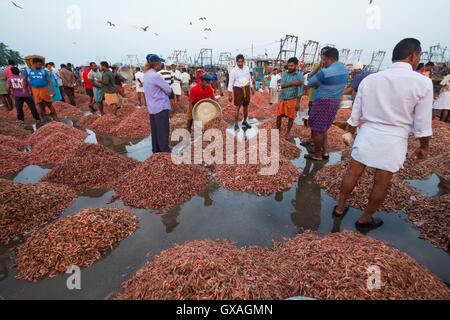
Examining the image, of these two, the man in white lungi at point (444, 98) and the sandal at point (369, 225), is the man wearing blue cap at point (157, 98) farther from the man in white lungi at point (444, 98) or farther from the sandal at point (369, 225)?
the man in white lungi at point (444, 98)

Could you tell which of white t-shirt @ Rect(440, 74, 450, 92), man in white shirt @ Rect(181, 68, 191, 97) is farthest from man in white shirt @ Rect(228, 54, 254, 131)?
man in white shirt @ Rect(181, 68, 191, 97)

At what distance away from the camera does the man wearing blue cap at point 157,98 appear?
4.11 metres

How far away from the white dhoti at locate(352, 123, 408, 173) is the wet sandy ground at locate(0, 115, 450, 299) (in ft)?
3.05

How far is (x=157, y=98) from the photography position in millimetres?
4262

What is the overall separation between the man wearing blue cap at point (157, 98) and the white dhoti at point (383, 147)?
137 inches

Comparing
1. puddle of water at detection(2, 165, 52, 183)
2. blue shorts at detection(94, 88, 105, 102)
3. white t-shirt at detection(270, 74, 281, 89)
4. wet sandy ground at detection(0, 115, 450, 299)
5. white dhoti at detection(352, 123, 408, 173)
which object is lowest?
wet sandy ground at detection(0, 115, 450, 299)

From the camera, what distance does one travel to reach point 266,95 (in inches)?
513

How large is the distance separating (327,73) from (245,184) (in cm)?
239

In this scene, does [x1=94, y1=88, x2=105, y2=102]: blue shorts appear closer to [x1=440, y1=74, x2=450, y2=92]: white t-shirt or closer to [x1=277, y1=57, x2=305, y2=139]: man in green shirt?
[x1=277, y1=57, x2=305, y2=139]: man in green shirt

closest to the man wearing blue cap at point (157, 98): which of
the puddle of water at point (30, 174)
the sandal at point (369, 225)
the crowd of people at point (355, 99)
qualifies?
the crowd of people at point (355, 99)

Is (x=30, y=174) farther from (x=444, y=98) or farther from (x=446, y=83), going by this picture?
(x=444, y=98)

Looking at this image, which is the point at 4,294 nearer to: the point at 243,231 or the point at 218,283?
the point at 218,283

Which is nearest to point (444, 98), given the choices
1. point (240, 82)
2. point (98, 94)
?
point (240, 82)

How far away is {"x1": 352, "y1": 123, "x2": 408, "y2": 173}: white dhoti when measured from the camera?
223 centimetres
